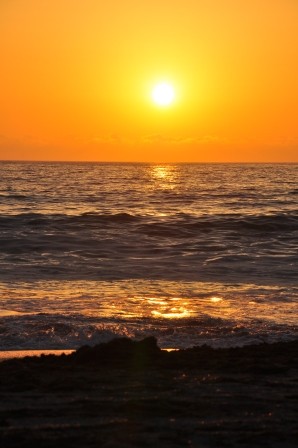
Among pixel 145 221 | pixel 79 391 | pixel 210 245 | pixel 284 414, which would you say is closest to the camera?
pixel 284 414

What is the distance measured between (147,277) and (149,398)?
1087 cm

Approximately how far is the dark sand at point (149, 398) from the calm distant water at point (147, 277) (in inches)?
87.6

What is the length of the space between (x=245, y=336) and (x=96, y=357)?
3318 millimetres

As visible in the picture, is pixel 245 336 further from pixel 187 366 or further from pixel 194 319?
pixel 187 366

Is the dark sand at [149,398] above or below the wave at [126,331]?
above

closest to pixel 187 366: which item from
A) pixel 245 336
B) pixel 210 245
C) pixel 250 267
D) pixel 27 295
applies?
pixel 245 336

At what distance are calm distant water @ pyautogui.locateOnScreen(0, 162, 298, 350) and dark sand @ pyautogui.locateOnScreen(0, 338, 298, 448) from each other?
223 cm

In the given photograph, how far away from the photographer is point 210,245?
24641mm

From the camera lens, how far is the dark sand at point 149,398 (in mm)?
5176

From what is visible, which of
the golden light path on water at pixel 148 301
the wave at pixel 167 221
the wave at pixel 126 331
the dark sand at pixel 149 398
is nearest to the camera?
the dark sand at pixel 149 398

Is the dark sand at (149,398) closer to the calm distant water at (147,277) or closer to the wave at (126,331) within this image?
the wave at (126,331)

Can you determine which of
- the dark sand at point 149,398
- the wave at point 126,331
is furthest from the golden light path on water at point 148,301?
the dark sand at point 149,398

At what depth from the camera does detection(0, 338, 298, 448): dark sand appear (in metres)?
5.18

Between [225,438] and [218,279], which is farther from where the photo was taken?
[218,279]
